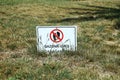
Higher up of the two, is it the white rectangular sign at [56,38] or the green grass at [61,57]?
the white rectangular sign at [56,38]

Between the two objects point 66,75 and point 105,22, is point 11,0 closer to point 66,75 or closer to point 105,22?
point 105,22

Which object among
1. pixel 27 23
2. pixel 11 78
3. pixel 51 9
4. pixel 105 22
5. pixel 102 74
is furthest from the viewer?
pixel 51 9

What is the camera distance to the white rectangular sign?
20.5 ft

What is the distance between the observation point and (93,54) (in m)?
6.42

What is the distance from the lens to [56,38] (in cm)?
628

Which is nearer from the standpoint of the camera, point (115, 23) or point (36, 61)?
point (36, 61)

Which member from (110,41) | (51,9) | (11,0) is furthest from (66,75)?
(11,0)

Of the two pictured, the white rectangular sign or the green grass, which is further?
the white rectangular sign

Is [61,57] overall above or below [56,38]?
below

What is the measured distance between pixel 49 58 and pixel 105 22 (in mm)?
5790

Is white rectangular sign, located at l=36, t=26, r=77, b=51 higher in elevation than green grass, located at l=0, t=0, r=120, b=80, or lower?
higher

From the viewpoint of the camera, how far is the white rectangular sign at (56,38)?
625cm

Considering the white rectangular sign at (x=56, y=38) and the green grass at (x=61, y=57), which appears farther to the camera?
the white rectangular sign at (x=56, y=38)

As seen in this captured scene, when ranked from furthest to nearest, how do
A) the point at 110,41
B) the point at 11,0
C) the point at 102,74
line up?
the point at 11,0
the point at 110,41
the point at 102,74
